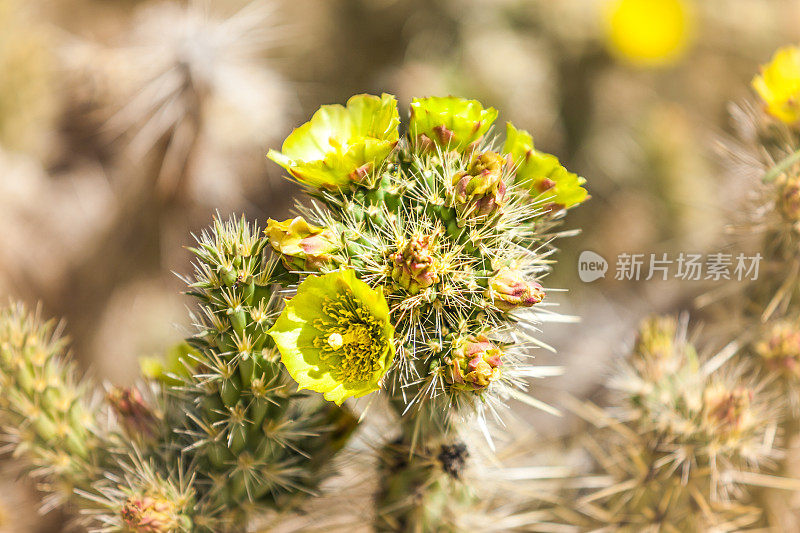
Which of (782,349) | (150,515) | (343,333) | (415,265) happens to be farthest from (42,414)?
(782,349)

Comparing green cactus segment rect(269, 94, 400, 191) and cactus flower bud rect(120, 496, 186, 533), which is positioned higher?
green cactus segment rect(269, 94, 400, 191)

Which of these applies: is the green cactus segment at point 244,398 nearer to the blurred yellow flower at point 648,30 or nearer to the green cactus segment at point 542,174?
the green cactus segment at point 542,174

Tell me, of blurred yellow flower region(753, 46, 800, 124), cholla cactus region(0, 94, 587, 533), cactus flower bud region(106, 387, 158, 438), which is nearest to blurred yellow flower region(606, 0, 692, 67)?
blurred yellow flower region(753, 46, 800, 124)

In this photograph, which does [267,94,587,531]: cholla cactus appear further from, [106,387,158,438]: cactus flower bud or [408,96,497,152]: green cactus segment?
[106,387,158,438]: cactus flower bud

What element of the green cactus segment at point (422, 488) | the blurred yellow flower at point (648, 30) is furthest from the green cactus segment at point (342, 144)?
the blurred yellow flower at point (648, 30)

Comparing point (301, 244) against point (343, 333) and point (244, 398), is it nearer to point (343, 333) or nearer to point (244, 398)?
point (343, 333)

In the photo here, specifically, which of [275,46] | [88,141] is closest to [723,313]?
[275,46]
